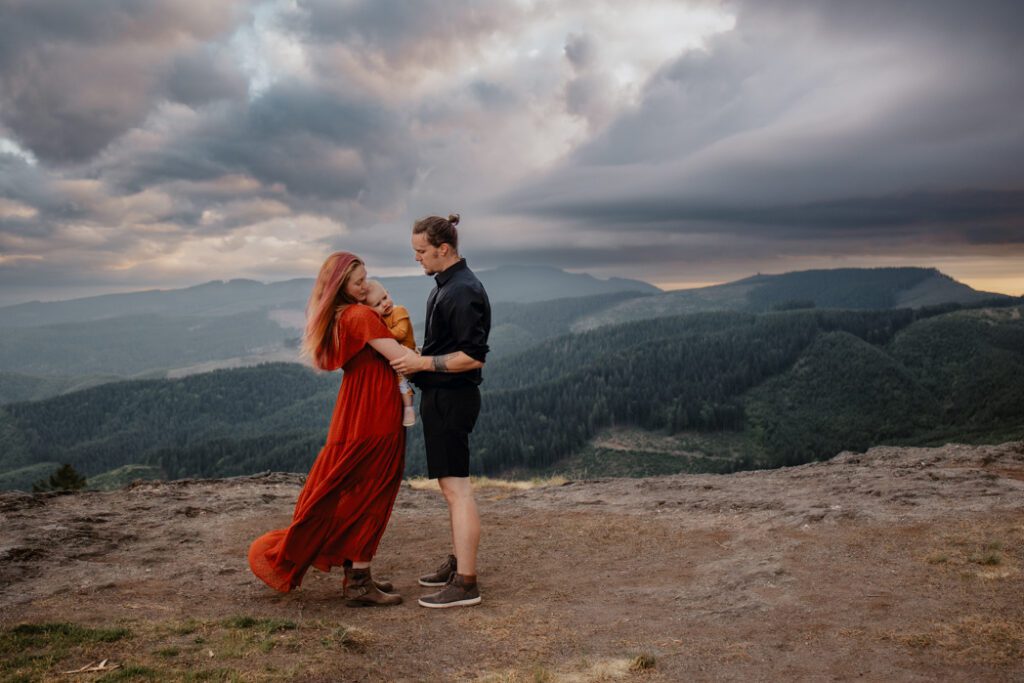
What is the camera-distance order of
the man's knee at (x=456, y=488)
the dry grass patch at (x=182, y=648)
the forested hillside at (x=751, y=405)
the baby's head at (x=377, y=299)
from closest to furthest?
the dry grass patch at (x=182, y=648), the man's knee at (x=456, y=488), the baby's head at (x=377, y=299), the forested hillside at (x=751, y=405)

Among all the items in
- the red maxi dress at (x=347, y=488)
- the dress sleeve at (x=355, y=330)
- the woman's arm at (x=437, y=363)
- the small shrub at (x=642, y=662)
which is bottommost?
the small shrub at (x=642, y=662)

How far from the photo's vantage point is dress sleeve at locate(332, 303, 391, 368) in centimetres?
616

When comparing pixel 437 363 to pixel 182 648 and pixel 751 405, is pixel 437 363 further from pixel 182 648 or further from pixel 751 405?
pixel 751 405

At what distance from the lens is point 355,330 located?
20.2 feet

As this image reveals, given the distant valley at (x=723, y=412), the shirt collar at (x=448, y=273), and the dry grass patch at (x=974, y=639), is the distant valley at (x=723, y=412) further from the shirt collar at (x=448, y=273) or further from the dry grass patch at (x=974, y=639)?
the shirt collar at (x=448, y=273)

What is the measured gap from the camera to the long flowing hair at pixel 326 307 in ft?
20.3

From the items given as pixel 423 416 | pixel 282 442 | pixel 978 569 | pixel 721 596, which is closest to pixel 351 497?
pixel 423 416

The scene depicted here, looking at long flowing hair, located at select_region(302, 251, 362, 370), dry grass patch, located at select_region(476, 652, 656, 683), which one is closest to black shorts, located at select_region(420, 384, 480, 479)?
long flowing hair, located at select_region(302, 251, 362, 370)

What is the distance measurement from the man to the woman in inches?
17.3

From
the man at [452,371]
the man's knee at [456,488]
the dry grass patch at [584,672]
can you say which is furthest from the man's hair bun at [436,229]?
the dry grass patch at [584,672]

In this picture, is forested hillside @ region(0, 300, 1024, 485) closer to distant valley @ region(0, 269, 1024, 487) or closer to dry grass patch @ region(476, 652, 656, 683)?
distant valley @ region(0, 269, 1024, 487)

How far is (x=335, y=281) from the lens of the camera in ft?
20.3

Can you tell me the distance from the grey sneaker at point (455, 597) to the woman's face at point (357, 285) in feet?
10.0

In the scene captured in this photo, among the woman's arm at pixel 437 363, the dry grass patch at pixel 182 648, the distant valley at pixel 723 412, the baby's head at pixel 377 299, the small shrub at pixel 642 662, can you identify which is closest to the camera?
the dry grass patch at pixel 182 648
